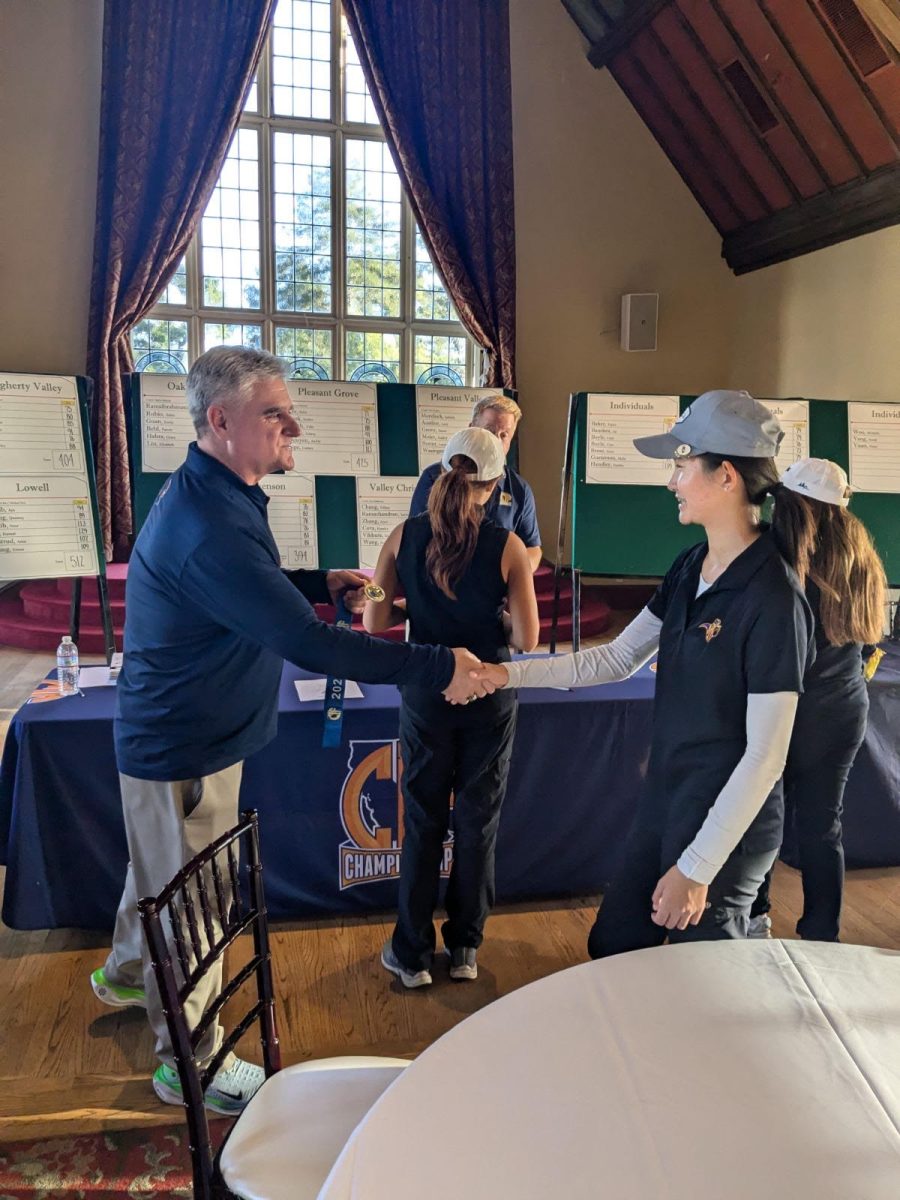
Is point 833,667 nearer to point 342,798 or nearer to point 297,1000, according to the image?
point 342,798

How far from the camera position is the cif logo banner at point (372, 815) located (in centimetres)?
252

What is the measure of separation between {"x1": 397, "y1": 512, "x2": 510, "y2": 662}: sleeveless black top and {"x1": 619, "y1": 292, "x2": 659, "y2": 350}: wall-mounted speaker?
561 centimetres

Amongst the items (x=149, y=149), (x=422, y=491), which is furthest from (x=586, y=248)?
(x=422, y=491)

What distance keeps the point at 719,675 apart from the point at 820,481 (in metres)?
0.94

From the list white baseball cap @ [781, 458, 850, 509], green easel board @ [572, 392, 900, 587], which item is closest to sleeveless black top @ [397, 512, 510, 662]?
white baseball cap @ [781, 458, 850, 509]

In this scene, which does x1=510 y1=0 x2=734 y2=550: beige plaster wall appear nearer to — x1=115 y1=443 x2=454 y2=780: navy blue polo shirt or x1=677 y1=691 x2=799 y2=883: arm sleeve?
x1=115 y1=443 x2=454 y2=780: navy blue polo shirt

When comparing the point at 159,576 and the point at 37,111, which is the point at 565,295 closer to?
the point at 37,111

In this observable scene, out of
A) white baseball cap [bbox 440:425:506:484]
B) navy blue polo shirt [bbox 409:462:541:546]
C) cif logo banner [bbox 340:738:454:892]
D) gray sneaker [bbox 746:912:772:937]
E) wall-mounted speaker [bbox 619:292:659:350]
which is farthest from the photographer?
wall-mounted speaker [bbox 619:292:659:350]

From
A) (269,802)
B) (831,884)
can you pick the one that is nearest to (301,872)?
(269,802)

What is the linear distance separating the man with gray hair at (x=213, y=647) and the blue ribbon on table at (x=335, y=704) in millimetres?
369

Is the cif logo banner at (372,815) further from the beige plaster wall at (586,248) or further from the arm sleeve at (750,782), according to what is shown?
the beige plaster wall at (586,248)

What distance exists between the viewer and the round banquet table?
83 centimetres

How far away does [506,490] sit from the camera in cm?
324

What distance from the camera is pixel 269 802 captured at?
248 cm
